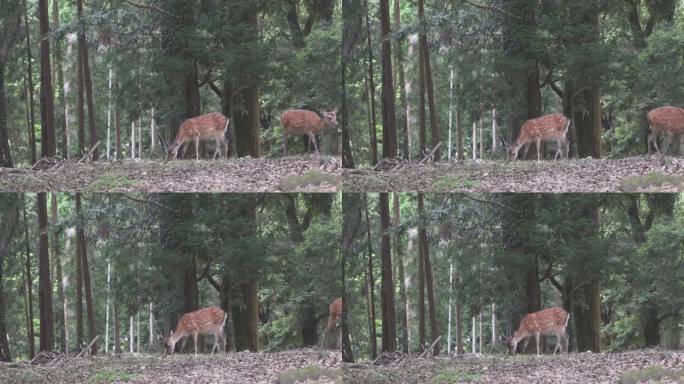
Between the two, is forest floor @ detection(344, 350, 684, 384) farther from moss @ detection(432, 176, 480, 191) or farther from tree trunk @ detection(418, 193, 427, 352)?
moss @ detection(432, 176, 480, 191)

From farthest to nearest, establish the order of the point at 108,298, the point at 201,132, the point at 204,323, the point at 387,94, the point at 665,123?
the point at 108,298 < the point at 204,323 < the point at 387,94 < the point at 201,132 < the point at 665,123

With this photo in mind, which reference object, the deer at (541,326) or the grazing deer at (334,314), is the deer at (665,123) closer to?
the deer at (541,326)

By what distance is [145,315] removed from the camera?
10930mm

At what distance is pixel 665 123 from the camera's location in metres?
10.5

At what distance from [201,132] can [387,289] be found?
195 cm

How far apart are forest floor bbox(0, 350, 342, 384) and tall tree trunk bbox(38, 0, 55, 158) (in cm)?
173

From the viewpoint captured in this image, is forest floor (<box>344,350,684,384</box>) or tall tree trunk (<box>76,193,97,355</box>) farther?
tall tree trunk (<box>76,193,97,355</box>)

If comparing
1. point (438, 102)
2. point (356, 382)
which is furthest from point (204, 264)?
point (438, 102)

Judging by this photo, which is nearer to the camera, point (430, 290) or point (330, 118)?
→ point (330, 118)

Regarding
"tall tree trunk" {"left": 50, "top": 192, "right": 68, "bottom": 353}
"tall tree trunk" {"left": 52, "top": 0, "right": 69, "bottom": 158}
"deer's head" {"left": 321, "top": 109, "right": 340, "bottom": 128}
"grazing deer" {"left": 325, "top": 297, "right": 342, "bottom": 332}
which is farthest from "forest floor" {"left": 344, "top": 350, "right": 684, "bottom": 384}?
"tall tree trunk" {"left": 52, "top": 0, "right": 69, "bottom": 158}

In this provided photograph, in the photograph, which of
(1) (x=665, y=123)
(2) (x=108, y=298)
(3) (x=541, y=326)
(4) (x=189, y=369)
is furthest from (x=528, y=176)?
(2) (x=108, y=298)

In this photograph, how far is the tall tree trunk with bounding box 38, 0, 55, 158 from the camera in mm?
10836

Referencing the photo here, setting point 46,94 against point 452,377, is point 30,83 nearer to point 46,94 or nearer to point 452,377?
point 46,94

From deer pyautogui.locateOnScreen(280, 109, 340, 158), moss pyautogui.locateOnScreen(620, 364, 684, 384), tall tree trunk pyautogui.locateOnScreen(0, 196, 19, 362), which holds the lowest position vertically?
moss pyautogui.locateOnScreen(620, 364, 684, 384)
